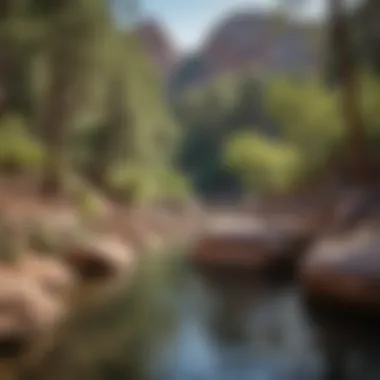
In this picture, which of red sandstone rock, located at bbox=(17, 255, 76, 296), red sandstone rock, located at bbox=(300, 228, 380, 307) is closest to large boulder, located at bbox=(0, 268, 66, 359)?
red sandstone rock, located at bbox=(17, 255, 76, 296)

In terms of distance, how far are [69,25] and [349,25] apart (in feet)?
3.53

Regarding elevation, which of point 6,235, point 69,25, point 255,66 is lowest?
point 6,235

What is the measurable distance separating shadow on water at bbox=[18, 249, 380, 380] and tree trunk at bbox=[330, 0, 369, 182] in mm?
624

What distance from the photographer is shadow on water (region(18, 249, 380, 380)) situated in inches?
70.1

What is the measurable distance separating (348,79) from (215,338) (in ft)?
4.05

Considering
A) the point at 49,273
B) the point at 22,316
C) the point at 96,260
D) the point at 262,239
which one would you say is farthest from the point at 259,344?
the point at 96,260

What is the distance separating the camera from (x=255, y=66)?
105 inches

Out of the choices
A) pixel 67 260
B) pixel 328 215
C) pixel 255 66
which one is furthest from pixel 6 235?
pixel 328 215

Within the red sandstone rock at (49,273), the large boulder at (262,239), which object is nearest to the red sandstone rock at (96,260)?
the red sandstone rock at (49,273)

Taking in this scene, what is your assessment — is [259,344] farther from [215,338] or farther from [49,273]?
[49,273]

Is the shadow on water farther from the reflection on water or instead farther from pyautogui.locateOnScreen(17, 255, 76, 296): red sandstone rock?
pyautogui.locateOnScreen(17, 255, 76, 296): red sandstone rock

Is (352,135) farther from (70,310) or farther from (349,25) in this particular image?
(70,310)

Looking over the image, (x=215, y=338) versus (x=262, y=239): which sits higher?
(x=262, y=239)

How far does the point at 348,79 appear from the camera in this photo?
2.79m
